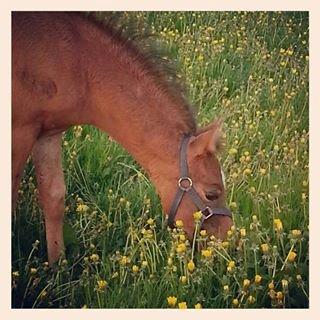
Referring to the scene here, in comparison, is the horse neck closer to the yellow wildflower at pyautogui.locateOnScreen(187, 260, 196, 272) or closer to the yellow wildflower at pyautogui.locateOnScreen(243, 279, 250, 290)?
the yellow wildflower at pyautogui.locateOnScreen(187, 260, 196, 272)

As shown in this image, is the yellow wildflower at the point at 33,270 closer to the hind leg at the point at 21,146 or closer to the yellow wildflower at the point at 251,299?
A: the hind leg at the point at 21,146

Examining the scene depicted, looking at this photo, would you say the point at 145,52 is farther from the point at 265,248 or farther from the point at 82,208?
the point at 265,248

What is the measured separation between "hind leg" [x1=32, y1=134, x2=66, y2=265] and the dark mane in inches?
18.8

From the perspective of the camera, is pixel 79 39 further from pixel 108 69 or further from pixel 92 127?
pixel 92 127

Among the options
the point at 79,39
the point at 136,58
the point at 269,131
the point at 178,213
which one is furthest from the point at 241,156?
the point at 79,39

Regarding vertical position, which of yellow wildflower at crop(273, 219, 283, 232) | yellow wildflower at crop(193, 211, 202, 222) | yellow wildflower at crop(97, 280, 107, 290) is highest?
yellow wildflower at crop(193, 211, 202, 222)

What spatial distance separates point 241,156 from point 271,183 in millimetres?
161

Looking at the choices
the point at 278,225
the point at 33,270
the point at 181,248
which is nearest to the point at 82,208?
the point at 33,270

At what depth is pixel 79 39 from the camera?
8.64 feet

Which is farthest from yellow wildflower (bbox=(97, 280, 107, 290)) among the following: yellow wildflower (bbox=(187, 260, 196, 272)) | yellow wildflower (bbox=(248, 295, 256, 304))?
yellow wildflower (bbox=(248, 295, 256, 304))

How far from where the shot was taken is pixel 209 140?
2504 millimetres

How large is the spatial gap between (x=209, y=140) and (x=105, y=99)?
1.44ft

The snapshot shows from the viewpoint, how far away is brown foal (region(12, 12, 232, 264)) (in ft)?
8.48

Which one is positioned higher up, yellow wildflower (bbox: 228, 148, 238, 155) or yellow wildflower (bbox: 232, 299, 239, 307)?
yellow wildflower (bbox: 228, 148, 238, 155)
